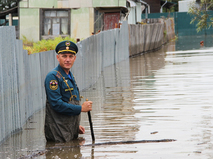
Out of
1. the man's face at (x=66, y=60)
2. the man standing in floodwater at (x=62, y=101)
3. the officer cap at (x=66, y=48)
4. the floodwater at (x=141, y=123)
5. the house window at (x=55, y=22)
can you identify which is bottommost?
the floodwater at (x=141, y=123)

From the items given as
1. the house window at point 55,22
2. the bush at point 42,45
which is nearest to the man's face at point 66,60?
the bush at point 42,45

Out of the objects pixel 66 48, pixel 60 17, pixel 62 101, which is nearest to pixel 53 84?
pixel 62 101

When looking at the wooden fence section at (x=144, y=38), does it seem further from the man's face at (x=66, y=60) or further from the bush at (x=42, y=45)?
the man's face at (x=66, y=60)

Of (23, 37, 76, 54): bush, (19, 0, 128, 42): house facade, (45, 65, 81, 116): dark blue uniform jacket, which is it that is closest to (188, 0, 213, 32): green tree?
(19, 0, 128, 42): house facade

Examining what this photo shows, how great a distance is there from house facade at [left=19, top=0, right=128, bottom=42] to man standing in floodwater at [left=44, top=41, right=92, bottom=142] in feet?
67.6

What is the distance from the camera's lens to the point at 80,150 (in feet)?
18.9

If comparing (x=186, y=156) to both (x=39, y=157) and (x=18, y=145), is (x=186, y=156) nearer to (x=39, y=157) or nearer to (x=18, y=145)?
(x=39, y=157)

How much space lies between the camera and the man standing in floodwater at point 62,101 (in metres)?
5.68

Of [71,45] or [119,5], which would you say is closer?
[71,45]

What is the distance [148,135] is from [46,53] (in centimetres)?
339

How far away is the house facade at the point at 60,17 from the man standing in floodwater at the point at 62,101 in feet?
67.6

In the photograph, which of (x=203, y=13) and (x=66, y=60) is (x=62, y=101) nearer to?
(x=66, y=60)

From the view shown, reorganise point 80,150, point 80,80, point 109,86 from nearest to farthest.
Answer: point 80,150 < point 80,80 < point 109,86

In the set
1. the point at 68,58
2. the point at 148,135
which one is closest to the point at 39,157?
the point at 68,58
